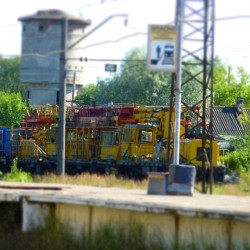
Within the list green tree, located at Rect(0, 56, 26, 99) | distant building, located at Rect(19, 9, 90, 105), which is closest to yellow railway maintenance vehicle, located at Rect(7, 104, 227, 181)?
green tree, located at Rect(0, 56, 26, 99)

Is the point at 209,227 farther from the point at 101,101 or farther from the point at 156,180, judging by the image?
the point at 101,101

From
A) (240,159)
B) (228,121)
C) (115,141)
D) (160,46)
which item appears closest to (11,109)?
(228,121)

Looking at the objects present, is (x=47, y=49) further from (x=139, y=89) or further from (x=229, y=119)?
(x=229, y=119)

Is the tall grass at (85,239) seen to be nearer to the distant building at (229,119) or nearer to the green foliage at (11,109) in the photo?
the distant building at (229,119)

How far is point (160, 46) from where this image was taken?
23.1m

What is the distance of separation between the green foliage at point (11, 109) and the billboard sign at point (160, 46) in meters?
49.5

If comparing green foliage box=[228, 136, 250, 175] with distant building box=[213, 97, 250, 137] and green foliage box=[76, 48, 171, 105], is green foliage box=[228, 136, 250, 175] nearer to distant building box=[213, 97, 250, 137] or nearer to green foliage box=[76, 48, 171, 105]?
green foliage box=[76, 48, 171, 105]

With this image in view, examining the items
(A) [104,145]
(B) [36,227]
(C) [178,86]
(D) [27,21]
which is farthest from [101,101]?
(B) [36,227]

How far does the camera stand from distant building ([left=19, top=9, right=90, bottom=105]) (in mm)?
23969

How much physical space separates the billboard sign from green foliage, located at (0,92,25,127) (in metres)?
49.5

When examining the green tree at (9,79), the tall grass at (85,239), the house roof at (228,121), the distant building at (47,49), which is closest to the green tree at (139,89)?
the house roof at (228,121)

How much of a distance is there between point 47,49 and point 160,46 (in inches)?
152

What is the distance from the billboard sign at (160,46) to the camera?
905 inches

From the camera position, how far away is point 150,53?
22969mm
